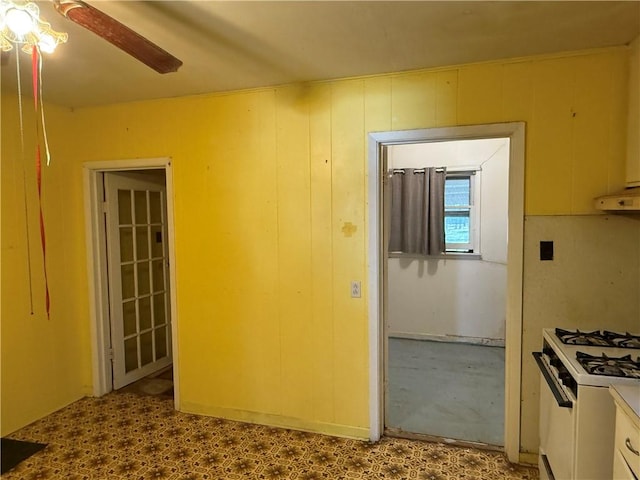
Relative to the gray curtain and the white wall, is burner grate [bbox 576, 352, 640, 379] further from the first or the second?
the gray curtain

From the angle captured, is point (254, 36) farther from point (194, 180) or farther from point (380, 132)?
point (194, 180)

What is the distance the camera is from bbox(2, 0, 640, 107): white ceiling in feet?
5.65

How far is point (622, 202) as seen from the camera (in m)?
1.86

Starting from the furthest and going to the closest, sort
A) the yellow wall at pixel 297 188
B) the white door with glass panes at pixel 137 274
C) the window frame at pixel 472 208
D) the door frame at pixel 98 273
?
1. the window frame at pixel 472 208
2. the white door with glass panes at pixel 137 274
3. the door frame at pixel 98 273
4. the yellow wall at pixel 297 188

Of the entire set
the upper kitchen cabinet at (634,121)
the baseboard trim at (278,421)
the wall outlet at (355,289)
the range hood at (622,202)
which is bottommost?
the baseboard trim at (278,421)

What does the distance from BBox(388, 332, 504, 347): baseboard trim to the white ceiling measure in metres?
3.37

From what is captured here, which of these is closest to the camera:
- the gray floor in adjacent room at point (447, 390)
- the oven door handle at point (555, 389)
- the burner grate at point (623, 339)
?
the oven door handle at point (555, 389)

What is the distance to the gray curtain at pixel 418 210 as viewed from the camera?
473 centimetres

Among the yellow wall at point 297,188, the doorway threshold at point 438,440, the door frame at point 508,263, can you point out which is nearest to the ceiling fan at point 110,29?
the yellow wall at point 297,188

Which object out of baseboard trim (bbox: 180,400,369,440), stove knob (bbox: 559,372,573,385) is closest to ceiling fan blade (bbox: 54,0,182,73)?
stove knob (bbox: 559,372,573,385)

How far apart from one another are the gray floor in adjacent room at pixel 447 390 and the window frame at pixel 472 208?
1.08 metres

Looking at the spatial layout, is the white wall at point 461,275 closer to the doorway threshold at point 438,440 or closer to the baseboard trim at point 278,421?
the doorway threshold at point 438,440

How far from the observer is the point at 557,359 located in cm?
196

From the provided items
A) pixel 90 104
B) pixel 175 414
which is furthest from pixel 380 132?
pixel 175 414
